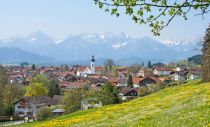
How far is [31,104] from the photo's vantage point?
136 meters

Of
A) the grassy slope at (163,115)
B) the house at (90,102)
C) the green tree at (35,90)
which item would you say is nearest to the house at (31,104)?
the green tree at (35,90)

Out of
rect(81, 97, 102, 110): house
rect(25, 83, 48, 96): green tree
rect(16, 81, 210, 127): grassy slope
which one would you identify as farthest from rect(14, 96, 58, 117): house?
rect(16, 81, 210, 127): grassy slope

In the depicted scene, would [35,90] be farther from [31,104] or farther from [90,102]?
[90,102]

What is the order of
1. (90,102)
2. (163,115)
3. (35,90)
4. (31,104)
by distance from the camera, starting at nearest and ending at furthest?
1. (163,115)
2. (90,102)
3. (31,104)
4. (35,90)

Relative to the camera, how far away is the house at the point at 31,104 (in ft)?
431

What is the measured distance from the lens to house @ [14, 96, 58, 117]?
431ft

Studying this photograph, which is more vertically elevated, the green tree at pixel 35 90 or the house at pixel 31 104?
the green tree at pixel 35 90

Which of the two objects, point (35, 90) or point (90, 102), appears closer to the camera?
point (90, 102)

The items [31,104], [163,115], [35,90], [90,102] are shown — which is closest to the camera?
[163,115]

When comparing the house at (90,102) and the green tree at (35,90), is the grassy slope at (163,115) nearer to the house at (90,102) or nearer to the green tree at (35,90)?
the house at (90,102)

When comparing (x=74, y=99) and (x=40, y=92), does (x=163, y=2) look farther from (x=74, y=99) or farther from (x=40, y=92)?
(x=40, y=92)

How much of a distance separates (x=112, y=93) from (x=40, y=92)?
58.6 metres

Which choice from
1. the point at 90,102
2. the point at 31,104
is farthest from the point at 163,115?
the point at 31,104

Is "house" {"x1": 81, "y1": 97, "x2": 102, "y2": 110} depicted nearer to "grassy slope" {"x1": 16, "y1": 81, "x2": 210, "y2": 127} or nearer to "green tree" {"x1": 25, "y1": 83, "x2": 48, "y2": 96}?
"green tree" {"x1": 25, "y1": 83, "x2": 48, "y2": 96}
